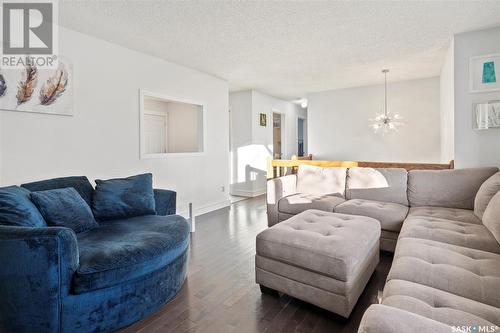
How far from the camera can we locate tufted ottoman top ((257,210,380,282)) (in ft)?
5.57

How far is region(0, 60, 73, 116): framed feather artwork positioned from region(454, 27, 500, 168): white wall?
4.52 metres

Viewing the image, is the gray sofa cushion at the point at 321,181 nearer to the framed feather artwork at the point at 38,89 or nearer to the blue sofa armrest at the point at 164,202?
the blue sofa armrest at the point at 164,202

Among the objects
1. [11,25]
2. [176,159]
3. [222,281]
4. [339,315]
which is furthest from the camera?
[176,159]

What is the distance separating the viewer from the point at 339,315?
5.61ft

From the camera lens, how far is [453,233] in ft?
6.47

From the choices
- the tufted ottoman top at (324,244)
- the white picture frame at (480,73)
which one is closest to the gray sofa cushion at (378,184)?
the tufted ottoman top at (324,244)

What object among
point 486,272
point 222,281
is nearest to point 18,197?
point 222,281

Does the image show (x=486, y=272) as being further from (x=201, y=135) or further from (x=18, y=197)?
(x=201, y=135)

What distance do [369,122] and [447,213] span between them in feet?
12.3

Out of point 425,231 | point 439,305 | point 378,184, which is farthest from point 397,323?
point 378,184

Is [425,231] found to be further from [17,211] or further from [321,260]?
[17,211]

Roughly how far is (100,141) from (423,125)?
5.78 meters

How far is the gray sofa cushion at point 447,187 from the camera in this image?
2.75m

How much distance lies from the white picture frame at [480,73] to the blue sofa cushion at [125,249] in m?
3.65
